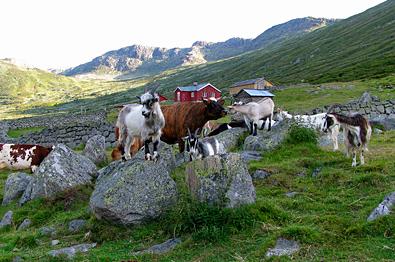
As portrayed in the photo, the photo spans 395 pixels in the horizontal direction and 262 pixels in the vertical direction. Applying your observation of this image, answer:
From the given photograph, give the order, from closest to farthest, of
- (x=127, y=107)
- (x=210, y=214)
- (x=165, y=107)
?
(x=210, y=214)
(x=127, y=107)
(x=165, y=107)

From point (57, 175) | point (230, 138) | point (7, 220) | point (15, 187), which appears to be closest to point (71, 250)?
point (7, 220)

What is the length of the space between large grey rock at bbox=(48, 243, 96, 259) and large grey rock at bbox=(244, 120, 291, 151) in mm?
10479

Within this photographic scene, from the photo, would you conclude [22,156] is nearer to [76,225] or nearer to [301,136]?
[76,225]

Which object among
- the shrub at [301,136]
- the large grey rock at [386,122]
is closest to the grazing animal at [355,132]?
the shrub at [301,136]

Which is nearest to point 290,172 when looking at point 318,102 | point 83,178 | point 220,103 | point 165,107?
point 220,103

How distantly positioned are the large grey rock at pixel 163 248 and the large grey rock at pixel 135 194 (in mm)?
1280

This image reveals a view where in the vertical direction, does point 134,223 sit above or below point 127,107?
below

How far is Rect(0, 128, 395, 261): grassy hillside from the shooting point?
867 cm

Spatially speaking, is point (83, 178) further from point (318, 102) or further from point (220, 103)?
point (318, 102)

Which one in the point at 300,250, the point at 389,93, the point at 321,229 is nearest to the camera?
the point at 300,250

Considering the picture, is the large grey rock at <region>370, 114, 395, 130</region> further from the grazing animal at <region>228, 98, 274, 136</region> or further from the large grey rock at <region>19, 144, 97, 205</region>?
the large grey rock at <region>19, 144, 97, 205</region>

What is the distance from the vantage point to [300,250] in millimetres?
8438

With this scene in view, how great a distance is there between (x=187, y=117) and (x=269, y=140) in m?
6.51

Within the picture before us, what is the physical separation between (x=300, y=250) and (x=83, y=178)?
10220 mm
